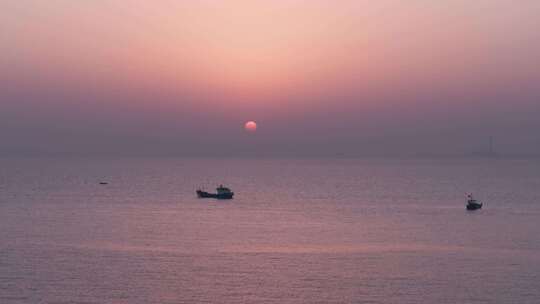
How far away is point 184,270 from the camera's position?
68.4 m

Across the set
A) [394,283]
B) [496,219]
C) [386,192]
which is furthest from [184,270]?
[386,192]

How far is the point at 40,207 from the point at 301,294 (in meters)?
89.6

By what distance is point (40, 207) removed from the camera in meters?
136

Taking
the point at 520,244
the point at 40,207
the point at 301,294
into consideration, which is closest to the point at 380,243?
the point at 520,244

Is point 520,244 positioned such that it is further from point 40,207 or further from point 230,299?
point 40,207

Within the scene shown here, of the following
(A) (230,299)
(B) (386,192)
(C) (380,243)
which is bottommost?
(A) (230,299)

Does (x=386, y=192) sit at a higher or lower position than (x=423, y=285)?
higher

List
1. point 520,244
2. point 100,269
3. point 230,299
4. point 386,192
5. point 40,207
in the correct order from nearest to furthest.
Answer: point 230,299, point 100,269, point 520,244, point 40,207, point 386,192

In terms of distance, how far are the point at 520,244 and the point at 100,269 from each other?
4904 cm

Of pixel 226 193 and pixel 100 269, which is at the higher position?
pixel 226 193

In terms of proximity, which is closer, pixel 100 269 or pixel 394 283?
pixel 394 283

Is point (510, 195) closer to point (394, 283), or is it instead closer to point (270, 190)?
point (270, 190)

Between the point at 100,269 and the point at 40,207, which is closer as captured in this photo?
the point at 100,269

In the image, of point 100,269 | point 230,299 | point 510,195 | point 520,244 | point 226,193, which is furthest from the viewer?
point 510,195
